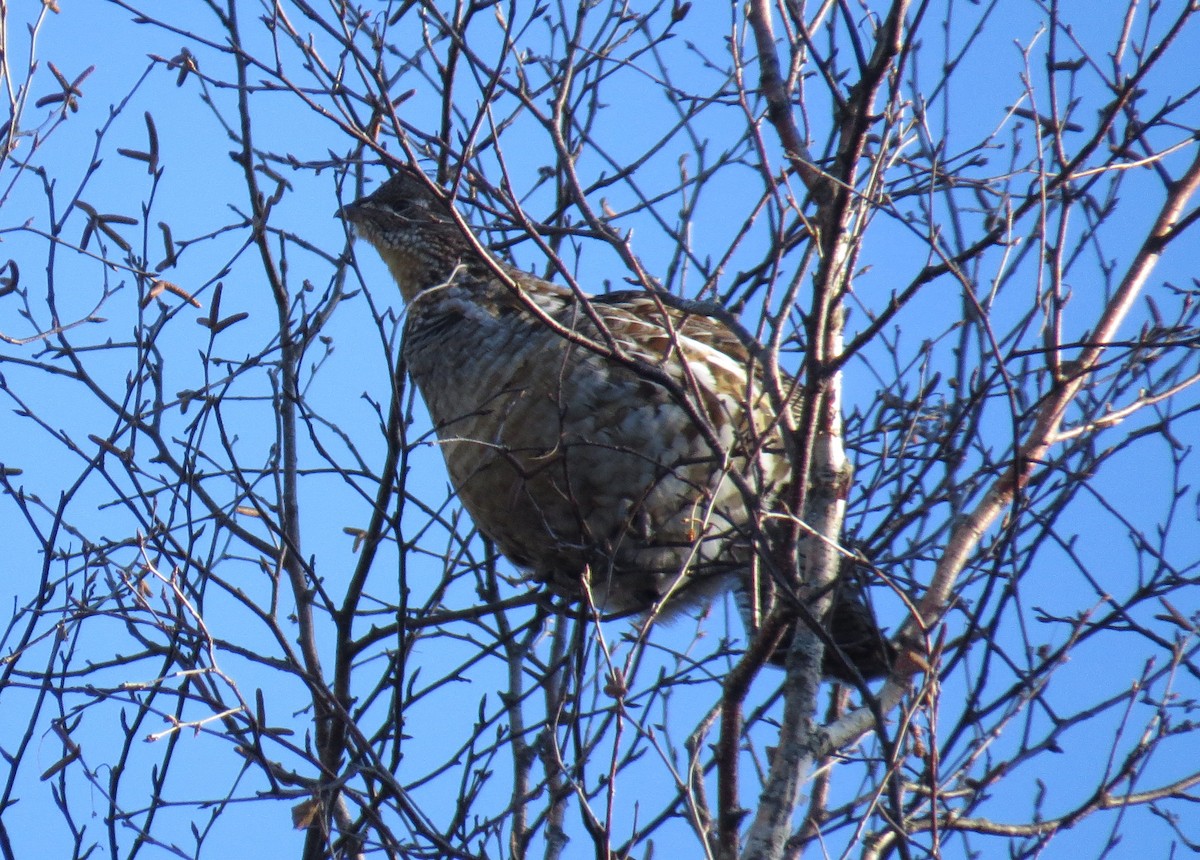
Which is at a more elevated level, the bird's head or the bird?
the bird's head

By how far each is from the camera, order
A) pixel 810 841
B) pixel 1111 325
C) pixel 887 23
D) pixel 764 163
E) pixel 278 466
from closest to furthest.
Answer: pixel 887 23, pixel 764 163, pixel 810 841, pixel 1111 325, pixel 278 466


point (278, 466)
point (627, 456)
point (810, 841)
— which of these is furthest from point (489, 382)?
point (810, 841)

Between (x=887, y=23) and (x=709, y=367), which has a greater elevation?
(x=709, y=367)

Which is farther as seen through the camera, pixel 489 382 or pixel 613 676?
pixel 489 382

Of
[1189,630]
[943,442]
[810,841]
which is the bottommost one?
[810,841]

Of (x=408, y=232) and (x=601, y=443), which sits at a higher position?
(x=408, y=232)

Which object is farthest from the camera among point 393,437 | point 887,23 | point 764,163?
point 393,437

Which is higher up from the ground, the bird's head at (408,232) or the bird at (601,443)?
the bird's head at (408,232)

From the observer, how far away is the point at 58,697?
4168 millimetres

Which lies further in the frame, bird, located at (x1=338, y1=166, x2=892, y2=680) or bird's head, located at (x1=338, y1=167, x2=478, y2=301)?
bird's head, located at (x1=338, y1=167, x2=478, y2=301)

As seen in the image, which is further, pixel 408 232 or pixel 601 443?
pixel 408 232

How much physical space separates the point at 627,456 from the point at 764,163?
6.43ft

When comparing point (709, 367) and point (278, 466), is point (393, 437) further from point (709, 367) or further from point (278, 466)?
point (709, 367)

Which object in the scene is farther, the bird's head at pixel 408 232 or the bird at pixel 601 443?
the bird's head at pixel 408 232
